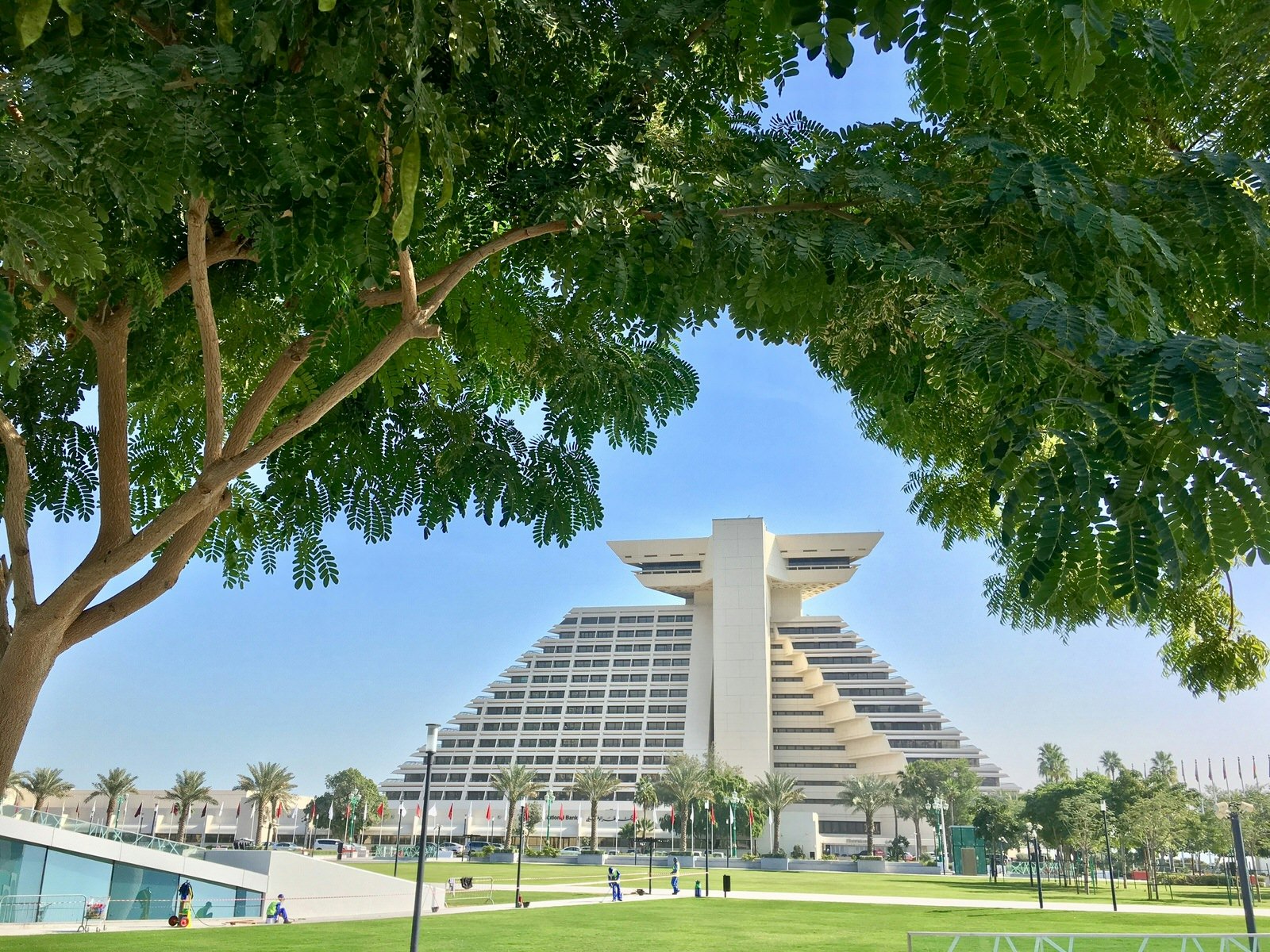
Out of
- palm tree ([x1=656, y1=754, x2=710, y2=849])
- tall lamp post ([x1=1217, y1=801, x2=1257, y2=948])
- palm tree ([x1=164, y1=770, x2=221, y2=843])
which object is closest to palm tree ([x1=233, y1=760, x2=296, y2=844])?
palm tree ([x1=164, y1=770, x2=221, y2=843])

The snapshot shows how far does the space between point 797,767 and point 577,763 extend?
20.7m

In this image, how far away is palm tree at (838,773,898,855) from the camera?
239 feet

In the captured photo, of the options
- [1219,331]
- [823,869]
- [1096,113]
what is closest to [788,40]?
[1096,113]

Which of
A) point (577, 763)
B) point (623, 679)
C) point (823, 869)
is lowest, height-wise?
point (823, 869)

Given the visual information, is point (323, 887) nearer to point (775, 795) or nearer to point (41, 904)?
point (41, 904)

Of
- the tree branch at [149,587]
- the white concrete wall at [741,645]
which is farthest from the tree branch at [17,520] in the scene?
the white concrete wall at [741,645]

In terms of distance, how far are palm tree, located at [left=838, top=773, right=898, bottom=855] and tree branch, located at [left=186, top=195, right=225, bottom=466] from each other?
74761 mm

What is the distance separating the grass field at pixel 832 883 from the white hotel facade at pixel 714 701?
23.3 m

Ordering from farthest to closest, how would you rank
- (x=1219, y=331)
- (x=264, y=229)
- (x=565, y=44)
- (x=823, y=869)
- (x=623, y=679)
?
(x=623, y=679)
(x=823, y=869)
(x=1219, y=331)
(x=565, y=44)
(x=264, y=229)

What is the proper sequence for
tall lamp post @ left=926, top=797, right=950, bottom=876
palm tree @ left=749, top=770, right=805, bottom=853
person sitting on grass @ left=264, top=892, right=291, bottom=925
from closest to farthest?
person sitting on grass @ left=264, top=892, right=291, bottom=925, tall lamp post @ left=926, top=797, right=950, bottom=876, palm tree @ left=749, top=770, right=805, bottom=853

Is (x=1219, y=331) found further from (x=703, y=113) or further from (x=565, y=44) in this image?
(x=565, y=44)

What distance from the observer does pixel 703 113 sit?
4527 mm

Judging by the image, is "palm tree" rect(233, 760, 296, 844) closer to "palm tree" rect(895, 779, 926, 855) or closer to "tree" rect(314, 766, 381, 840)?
"tree" rect(314, 766, 381, 840)

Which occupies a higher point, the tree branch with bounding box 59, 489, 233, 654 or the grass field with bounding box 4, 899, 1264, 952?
the tree branch with bounding box 59, 489, 233, 654
